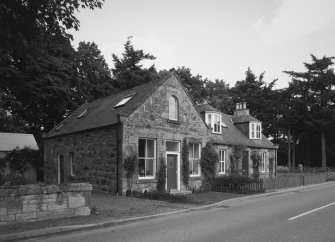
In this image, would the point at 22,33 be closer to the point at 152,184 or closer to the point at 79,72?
the point at 152,184

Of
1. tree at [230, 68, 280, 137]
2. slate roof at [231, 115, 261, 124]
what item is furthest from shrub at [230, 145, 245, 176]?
tree at [230, 68, 280, 137]

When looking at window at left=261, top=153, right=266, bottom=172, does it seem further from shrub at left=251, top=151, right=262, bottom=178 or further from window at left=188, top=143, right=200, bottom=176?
window at left=188, top=143, right=200, bottom=176

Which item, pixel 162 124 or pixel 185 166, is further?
pixel 185 166

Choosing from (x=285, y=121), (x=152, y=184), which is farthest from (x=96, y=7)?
(x=285, y=121)

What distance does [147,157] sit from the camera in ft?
72.1

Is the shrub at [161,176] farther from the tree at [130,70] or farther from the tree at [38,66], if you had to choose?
the tree at [130,70]

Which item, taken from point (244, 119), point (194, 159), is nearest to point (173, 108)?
point (194, 159)

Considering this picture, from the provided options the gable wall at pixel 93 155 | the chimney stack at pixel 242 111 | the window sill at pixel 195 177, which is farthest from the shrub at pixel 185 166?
the chimney stack at pixel 242 111

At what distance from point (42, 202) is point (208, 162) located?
15.1 m

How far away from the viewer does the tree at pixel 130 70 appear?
48.3 meters

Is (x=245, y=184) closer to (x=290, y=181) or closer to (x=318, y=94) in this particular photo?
(x=290, y=181)

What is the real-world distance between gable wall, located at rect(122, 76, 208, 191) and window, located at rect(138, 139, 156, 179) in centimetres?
35

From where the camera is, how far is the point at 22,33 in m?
11.5

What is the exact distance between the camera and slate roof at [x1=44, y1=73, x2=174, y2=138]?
2191 centimetres
